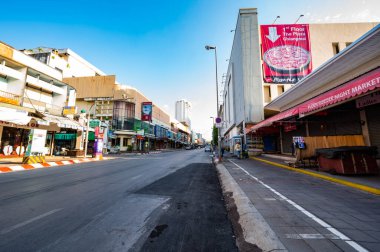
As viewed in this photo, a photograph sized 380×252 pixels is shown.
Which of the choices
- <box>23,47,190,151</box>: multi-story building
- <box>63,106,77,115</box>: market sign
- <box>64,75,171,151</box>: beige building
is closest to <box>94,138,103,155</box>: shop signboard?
<box>63,106,77,115</box>: market sign

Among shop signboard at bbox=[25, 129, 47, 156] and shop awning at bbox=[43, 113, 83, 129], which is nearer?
shop signboard at bbox=[25, 129, 47, 156]

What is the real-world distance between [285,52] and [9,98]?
33.9m

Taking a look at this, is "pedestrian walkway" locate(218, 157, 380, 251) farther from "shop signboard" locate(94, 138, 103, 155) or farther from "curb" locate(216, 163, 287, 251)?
"shop signboard" locate(94, 138, 103, 155)

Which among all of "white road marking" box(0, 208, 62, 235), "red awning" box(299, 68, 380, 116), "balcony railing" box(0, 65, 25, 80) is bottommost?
"white road marking" box(0, 208, 62, 235)

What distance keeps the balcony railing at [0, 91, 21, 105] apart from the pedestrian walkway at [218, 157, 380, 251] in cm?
2169

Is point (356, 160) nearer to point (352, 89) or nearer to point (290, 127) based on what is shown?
point (352, 89)

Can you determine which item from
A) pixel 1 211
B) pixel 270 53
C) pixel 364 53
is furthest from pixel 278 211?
pixel 270 53

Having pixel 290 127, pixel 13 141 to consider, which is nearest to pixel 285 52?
pixel 290 127

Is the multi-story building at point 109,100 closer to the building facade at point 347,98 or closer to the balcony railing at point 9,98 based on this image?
the balcony railing at point 9,98

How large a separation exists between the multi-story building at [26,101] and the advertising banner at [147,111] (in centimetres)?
2480

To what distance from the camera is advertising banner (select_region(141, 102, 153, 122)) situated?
48.1m

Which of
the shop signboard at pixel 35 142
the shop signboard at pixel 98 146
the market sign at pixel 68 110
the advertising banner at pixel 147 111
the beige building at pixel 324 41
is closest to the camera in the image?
the shop signboard at pixel 35 142

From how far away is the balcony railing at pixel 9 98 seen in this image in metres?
15.2

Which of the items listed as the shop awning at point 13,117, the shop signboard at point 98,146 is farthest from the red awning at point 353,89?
the shop awning at point 13,117
